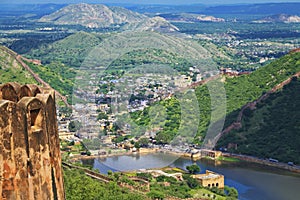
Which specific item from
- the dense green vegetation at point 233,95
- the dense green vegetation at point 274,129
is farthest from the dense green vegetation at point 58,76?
the dense green vegetation at point 274,129

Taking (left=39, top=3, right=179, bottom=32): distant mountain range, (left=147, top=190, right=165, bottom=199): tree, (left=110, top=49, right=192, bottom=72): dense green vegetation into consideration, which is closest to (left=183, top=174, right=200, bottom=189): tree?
(left=147, top=190, right=165, bottom=199): tree

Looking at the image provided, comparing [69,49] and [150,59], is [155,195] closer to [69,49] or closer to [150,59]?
[150,59]

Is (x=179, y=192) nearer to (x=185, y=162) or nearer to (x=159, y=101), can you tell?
(x=185, y=162)

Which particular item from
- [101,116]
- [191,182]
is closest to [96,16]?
[101,116]

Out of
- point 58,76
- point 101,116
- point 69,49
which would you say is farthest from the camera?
point 69,49

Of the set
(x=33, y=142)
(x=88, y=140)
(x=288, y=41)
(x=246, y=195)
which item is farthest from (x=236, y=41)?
(x=33, y=142)

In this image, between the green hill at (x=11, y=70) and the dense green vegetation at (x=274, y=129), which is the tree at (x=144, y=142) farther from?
the green hill at (x=11, y=70)
